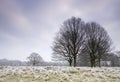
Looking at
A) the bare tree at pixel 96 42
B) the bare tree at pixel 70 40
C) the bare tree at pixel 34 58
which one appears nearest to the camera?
the bare tree at pixel 70 40

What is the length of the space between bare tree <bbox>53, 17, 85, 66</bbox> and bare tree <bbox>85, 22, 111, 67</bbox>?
2237mm

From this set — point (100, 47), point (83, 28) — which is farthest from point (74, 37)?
point (100, 47)

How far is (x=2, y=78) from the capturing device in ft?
30.3

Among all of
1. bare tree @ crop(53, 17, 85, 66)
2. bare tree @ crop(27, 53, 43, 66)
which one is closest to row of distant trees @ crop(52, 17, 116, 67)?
bare tree @ crop(53, 17, 85, 66)

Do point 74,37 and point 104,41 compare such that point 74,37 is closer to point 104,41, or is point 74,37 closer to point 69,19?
point 69,19

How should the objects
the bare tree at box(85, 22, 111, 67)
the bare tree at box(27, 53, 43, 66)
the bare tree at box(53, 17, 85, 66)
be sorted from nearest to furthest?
the bare tree at box(53, 17, 85, 66)
the bare tree at box(85, 22, 111, 67)
the bare tree at box(27, 53, 43, 66)

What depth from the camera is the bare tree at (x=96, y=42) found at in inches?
1036

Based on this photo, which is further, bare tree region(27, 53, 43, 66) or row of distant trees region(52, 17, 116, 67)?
Answer: bare tree region(27, 53, 43, 66)

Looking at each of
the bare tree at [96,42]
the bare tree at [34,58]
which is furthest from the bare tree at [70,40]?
the bare tree at [34,58]

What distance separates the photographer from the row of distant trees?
24.7 m

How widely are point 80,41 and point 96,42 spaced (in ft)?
12.7

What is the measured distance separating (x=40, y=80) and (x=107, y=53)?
851 inches

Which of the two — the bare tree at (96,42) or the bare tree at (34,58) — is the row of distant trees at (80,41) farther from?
the bare tree at (34,58)

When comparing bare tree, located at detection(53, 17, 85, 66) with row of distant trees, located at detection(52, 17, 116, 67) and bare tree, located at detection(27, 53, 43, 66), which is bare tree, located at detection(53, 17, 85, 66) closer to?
row of distant trees, located at detection(52, 17, 116, 67)
